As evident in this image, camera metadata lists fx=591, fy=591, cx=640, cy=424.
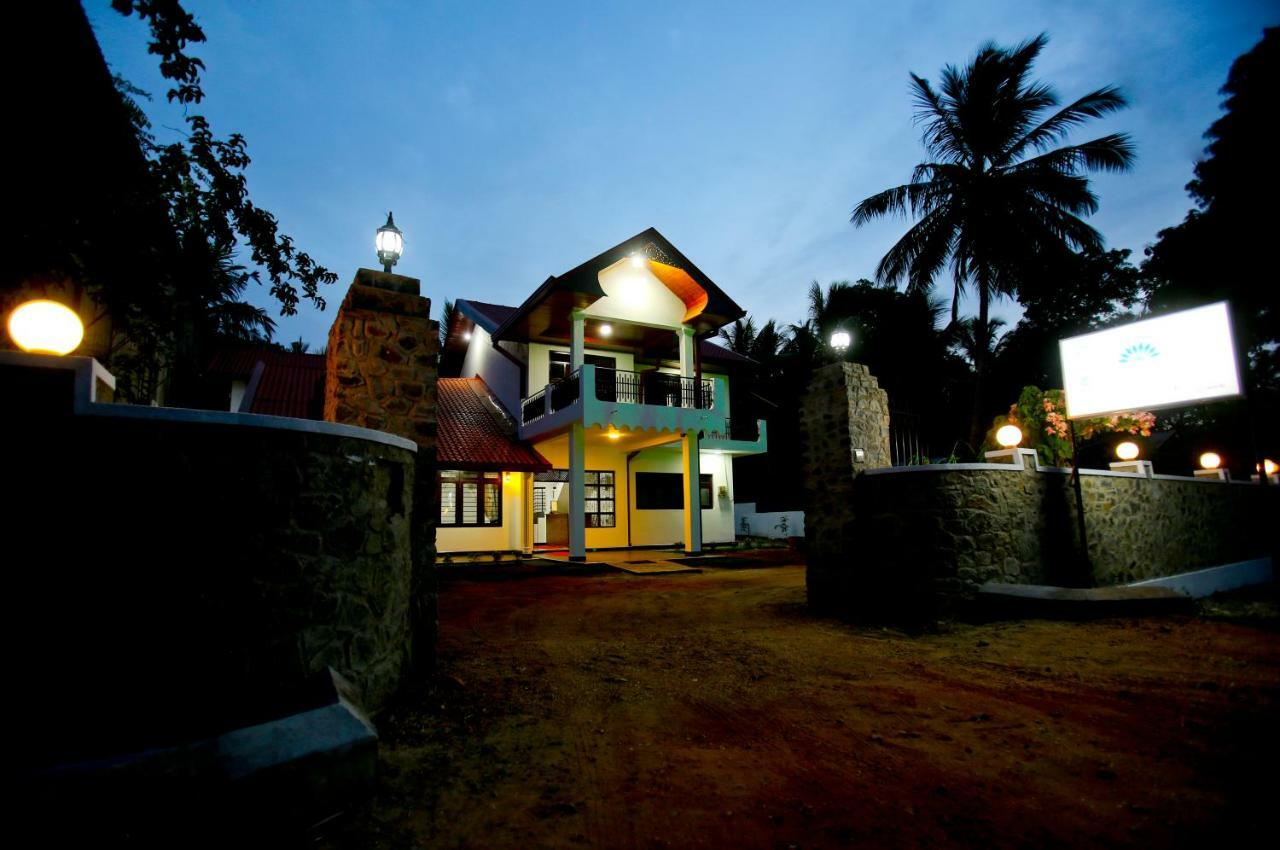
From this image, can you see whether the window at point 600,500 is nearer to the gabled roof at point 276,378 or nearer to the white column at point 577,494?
the white column at point 577,494

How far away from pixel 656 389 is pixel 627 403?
1.94m

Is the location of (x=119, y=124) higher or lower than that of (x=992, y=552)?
higher

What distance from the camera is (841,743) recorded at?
137 inches

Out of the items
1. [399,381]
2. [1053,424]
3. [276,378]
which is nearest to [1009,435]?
[1053,424]

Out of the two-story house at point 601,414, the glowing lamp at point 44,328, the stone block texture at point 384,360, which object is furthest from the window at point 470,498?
the glowing lamp at point 44,328

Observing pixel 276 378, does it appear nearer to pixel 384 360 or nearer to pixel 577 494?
pixel 577 494

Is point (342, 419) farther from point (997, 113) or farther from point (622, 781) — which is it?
A: point (997, 113)

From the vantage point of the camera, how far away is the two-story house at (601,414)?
1485 centimetres

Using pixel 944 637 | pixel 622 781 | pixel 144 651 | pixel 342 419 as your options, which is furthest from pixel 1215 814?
pixel 342 419

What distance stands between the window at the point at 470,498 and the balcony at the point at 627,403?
1695mm

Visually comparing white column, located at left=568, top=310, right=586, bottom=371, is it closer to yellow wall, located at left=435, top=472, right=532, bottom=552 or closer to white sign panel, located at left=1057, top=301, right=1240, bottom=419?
yellow wall, located at left=435, top=472, right=532, bottom=552

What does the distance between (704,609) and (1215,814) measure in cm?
601

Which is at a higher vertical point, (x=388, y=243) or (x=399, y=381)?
(x=388, y=243)

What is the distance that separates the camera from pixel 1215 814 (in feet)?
8.45
